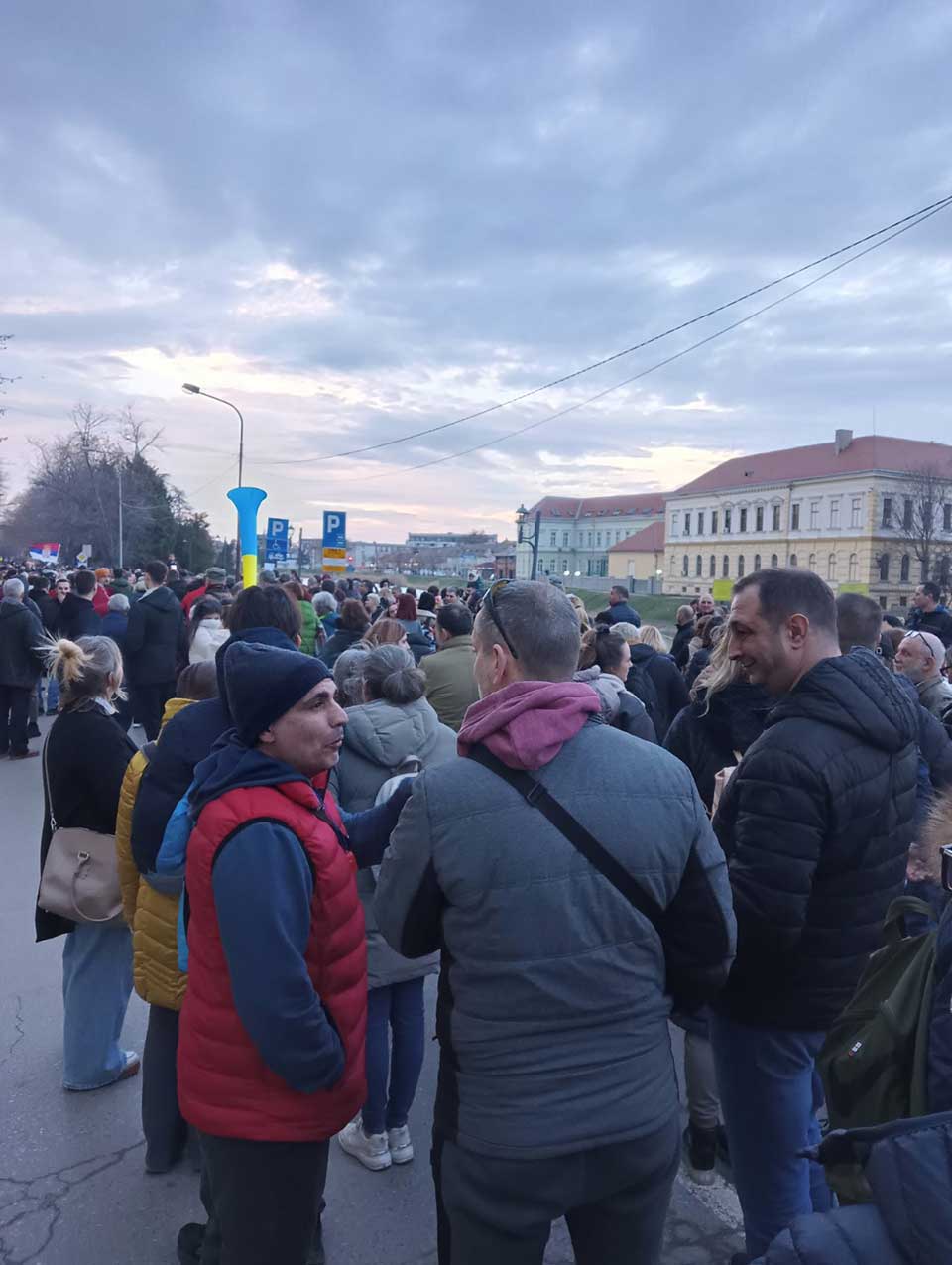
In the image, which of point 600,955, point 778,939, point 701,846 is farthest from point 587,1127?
point 778,939

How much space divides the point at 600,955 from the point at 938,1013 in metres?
0.60

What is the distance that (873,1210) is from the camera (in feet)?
4.15

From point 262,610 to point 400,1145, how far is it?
2.28 meters

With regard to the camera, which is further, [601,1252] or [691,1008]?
[691,1008]

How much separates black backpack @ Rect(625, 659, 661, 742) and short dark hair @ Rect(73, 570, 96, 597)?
7214 mm

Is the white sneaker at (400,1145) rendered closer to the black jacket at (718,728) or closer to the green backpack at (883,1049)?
the black jacket at (718,728)

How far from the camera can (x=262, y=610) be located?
4.07 meters

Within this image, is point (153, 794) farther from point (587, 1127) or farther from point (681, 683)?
point (681, 683)

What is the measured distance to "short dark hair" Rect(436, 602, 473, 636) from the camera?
5934 millimetres

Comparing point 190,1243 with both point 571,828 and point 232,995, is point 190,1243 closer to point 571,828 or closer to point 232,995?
point 232,995

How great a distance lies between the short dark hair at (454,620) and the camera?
19.5 ft

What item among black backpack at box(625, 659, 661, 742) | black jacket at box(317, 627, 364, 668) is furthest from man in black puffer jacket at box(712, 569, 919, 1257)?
black jacket at box(317, 627, 364, 668)

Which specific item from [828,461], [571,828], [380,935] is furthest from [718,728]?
[828,461]

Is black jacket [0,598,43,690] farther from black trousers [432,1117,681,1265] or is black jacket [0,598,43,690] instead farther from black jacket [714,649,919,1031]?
black trousers [432,1117,681,1265]
